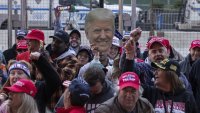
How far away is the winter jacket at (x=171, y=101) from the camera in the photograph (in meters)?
6.66

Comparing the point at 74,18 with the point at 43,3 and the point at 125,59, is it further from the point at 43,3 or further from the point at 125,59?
the point at 125,59

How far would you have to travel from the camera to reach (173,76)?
22.1 ft

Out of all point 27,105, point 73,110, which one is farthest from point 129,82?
point 27,105

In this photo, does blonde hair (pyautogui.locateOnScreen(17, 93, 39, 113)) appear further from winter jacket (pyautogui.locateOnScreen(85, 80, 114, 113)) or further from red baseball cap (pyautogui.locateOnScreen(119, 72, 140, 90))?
red baseball cap (pyautogui.locateOnScreen(119, 72, 140, 90))

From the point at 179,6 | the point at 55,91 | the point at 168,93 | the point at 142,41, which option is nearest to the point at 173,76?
the point at 168,93

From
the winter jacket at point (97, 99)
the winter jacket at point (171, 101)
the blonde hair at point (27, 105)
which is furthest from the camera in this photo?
the winter jacket at point (171, 101)

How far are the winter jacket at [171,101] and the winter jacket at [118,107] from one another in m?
0.39

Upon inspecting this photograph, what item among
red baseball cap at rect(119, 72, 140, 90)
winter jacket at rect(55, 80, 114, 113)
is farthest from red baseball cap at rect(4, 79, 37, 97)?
red baseball cap at rect(119, 72, 140, 90)

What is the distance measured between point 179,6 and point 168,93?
45.8ft

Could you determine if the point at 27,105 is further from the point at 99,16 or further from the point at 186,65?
the point at 186,65

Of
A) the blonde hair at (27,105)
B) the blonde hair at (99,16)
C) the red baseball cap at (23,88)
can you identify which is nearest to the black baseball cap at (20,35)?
the blonde hair at (99,16)

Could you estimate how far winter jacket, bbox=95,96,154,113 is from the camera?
6117 mm

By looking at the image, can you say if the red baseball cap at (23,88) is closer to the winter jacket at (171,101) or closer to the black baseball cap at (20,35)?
the winter jacket at (171,101)

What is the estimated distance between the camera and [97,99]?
256 inches
